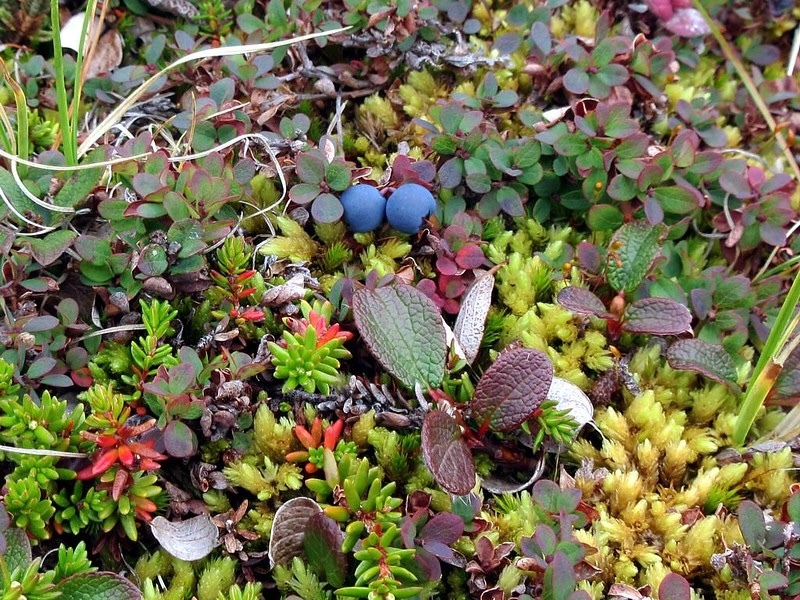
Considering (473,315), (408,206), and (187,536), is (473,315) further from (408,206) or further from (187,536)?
(187,536)

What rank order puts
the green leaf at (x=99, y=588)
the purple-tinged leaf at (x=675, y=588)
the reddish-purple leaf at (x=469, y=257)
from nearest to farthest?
the green leaf at (x=99, y=588) < the purple-tinged leaf at (x=675, y=588) < the reddish-purple leaf at (x=469, y=257)

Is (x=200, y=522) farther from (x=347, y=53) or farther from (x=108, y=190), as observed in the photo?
(x=347, y=53)

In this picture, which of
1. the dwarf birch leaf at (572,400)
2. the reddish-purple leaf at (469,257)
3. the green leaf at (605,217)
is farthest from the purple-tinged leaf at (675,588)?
the green leaf at (605,217)

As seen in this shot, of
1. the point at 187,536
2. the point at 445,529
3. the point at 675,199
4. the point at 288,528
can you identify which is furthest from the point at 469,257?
the point at 187,536

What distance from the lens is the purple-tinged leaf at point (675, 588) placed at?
1614 millimetres

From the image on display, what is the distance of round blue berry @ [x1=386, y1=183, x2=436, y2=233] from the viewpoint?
209 centimetres

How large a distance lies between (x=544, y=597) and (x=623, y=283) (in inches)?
37.8

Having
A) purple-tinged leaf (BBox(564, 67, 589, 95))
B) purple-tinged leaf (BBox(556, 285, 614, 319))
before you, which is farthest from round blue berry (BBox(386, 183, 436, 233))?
purple-tinged leaf (BBox(564, 67, 589, 95))

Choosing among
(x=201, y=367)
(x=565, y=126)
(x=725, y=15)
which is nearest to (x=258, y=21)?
(x=565, y=126)

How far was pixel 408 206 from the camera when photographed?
208 cm

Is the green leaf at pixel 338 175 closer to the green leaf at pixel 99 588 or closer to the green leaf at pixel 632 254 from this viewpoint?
the green leaf at pixel 632 254

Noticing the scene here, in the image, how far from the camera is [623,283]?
213cm

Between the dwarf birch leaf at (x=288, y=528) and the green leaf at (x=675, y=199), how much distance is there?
1437 millimetres

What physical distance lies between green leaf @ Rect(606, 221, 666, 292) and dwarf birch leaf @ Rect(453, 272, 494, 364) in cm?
37
